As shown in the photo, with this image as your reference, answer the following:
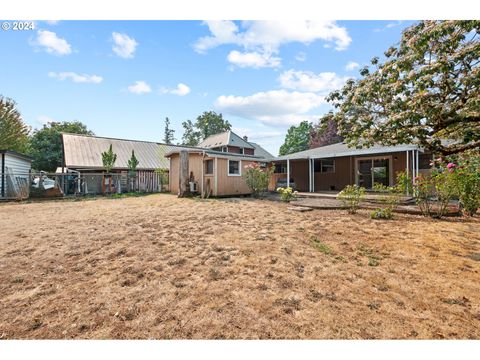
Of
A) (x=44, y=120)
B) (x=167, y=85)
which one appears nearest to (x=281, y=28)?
(x=167, y=85)

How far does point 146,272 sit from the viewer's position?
10.8 feet

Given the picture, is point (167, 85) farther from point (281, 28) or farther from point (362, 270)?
point (362, 270)

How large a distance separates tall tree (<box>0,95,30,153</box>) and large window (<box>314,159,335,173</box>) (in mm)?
32788

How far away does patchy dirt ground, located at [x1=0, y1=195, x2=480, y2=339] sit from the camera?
6.91 feet

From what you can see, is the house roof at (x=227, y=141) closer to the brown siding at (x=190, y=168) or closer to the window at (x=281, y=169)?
the window at (x=281, y=169)

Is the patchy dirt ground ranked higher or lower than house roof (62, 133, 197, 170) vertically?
lower

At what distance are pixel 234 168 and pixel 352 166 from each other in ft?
Answer: 25.4

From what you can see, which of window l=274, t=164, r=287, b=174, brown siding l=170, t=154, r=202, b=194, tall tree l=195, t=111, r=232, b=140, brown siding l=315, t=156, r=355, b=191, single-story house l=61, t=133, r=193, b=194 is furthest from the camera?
tall tree l=195, t=111, r=232, b=140

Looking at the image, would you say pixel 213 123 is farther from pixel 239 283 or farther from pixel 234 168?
pixel 239 283

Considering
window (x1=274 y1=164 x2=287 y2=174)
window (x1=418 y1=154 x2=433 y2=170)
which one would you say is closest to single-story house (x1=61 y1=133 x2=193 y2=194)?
window (x1=274 y1=164 x2=287 y2=174)

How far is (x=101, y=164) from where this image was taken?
62.7ft

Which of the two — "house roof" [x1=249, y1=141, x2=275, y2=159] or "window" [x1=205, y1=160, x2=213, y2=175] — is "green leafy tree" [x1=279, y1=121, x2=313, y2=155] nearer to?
"house roof" [x1=249, y1=141, x2=275, y2=159]
